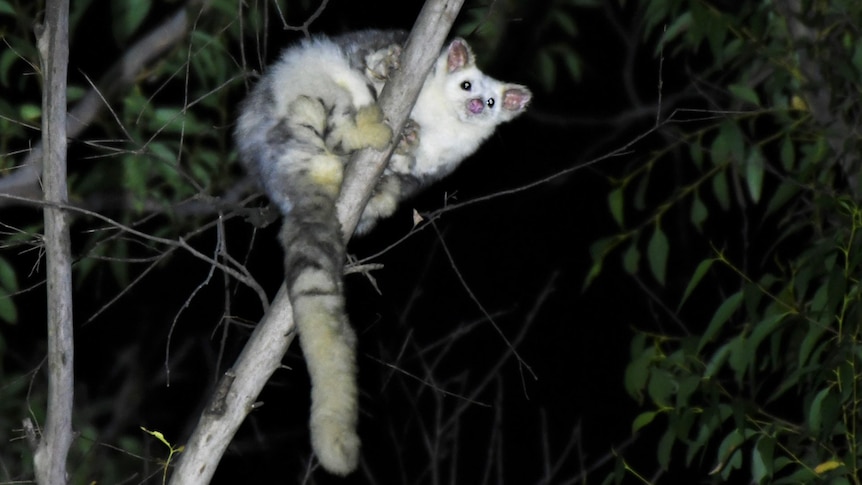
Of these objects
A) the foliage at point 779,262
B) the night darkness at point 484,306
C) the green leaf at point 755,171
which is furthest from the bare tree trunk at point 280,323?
the night darkness at point 484,306

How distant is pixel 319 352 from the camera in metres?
2.61

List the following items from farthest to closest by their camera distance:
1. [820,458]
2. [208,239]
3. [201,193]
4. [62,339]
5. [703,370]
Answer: [208,239]
[703,370]
[820,458]
[201,193]
[62,339]

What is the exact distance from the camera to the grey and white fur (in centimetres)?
260

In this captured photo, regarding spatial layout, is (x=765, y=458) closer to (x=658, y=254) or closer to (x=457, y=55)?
(x=658, y=254)

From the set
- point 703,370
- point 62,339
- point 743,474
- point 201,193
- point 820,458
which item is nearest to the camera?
point 62,339

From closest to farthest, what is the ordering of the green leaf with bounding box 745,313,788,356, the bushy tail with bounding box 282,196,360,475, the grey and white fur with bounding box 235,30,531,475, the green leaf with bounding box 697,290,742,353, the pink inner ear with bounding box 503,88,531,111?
the bushy tail with bounding box 282,196,360,475, the grey and white fur with bounding box 235,30,531,475, the green leaf with bounding box 745,313,788,356, the green leaf with bounding box 697,290,742,353, the pink inner ear with bounding box 503,88,531,111

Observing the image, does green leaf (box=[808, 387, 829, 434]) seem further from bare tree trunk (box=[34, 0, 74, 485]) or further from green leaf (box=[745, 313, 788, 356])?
bare tree trunk (box=[34, 0, 74, 485])

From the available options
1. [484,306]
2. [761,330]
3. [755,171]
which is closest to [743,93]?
[755,171]

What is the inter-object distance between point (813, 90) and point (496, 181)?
274cm

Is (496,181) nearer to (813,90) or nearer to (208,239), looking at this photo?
(208,239)

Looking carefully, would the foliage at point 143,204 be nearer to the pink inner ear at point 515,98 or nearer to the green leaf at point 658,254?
the pink inner ear at point 515,98

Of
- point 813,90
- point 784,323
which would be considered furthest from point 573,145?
point 784,323

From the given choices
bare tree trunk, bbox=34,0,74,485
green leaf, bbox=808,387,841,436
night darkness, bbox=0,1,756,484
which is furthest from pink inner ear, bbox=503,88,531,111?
bare tree trunk, bbox=34,0,74,485

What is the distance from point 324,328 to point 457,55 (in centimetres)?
159
